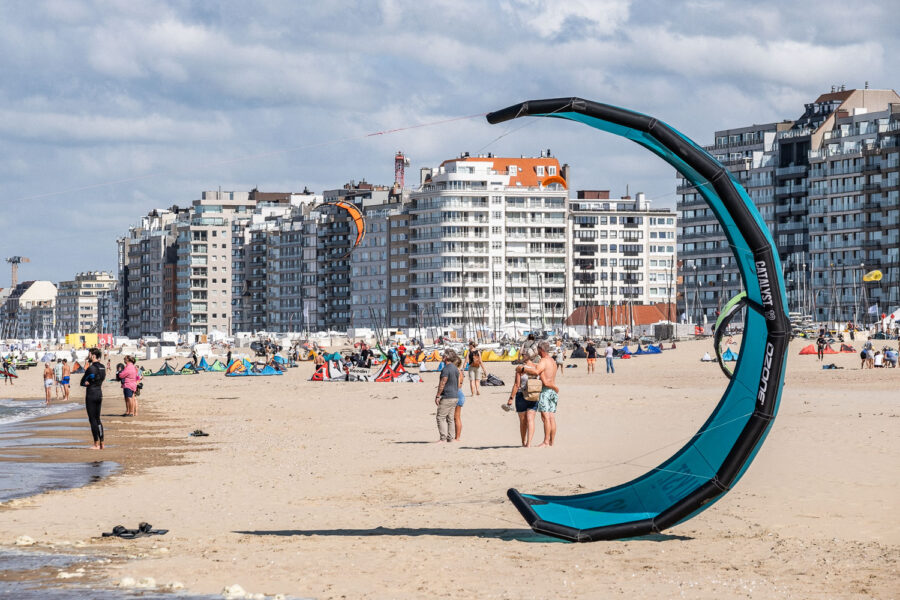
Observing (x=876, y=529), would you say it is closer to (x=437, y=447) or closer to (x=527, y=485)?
(x=527, y=485)

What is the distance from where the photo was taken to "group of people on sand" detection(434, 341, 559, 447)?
17.7 m

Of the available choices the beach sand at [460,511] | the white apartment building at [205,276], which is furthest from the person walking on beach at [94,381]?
the white apartment building at [205,276]

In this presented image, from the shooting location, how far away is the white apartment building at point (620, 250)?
146 meters

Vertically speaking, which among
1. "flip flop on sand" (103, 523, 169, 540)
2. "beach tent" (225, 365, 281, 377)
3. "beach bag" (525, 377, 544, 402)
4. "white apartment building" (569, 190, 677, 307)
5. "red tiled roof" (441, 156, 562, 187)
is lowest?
"beach tent" (225, 365, 281, 377)

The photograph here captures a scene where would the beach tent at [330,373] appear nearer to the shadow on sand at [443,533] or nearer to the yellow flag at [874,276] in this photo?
the shadow on sand at [443,533]

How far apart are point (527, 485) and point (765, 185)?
121348mm

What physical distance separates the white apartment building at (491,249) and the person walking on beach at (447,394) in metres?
113

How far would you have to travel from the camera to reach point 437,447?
66.7 feet

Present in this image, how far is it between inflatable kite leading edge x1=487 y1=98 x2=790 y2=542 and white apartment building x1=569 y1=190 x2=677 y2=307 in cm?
13396

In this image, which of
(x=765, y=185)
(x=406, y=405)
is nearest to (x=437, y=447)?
(x=406, y=405)

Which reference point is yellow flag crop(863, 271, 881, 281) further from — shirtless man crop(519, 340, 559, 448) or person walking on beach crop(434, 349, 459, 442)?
shirtless man crop(519, 340, 559, 448)

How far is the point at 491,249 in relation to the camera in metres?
137

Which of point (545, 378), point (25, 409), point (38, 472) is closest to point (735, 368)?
point (545, 378)

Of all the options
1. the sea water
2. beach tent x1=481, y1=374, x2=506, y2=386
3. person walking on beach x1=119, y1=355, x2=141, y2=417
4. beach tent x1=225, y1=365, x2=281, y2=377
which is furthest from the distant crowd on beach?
beach tent x1=225, y1=365, x2=281, y2=377
